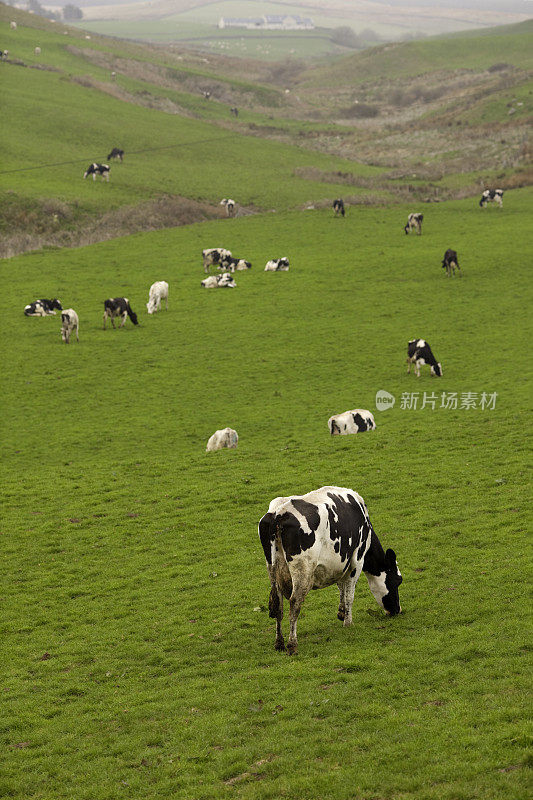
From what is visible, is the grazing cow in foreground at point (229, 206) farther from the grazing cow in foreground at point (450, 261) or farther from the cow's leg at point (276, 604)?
the cow's leg at point (276, 604)

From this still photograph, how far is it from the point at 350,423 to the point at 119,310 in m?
19.7

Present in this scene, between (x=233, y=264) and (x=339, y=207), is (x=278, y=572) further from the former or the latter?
(x=339, y=207)

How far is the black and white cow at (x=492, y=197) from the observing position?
66938 millimetres

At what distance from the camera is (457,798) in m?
8.71

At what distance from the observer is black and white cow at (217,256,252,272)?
54219 millimetres

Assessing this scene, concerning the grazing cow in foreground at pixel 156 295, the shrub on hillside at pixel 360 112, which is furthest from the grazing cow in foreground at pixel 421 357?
the shrub on hillside at pixel 360 112

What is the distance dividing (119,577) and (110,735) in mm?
7064

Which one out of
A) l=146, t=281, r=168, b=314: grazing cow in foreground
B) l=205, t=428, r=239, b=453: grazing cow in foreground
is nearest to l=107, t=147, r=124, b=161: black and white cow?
l=146, t=281, r=168, b=314: grazing cow in foreground

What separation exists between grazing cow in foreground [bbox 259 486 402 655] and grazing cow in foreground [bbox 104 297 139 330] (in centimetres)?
3132

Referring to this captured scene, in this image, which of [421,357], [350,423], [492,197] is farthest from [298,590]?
[492,197]

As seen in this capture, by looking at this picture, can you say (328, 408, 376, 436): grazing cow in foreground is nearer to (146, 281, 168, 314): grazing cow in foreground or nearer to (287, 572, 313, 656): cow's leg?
(287, 572, 313, 656): cow's leg

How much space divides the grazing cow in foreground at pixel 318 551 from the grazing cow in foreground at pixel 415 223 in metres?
49.9

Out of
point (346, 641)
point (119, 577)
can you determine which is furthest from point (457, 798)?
point (119, 577)

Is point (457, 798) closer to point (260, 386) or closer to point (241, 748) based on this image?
point (241, 748)
